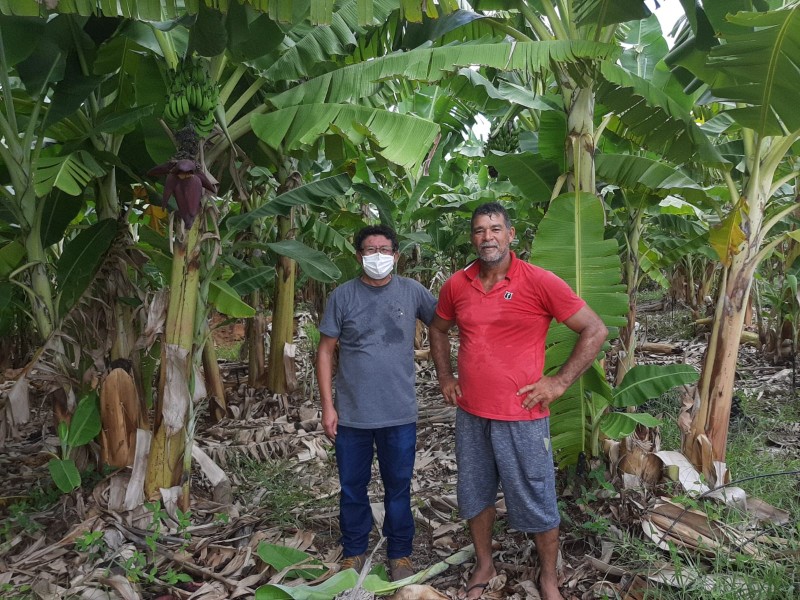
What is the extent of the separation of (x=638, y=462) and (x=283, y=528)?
1864mm

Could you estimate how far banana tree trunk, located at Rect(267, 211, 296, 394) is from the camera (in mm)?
5191

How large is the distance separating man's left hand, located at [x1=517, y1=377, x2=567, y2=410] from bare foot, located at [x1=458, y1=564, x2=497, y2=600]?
2.64ft

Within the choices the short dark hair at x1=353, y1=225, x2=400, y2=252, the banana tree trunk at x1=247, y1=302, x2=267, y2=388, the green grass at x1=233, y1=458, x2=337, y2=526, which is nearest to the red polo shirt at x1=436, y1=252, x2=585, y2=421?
the short dark hair at x1=353, y1=225, x2=400, y2=252

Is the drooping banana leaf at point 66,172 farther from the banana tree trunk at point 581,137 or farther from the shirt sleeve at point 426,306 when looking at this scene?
the banana tree trunk at point 581,137

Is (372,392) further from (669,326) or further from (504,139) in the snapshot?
(669,326)

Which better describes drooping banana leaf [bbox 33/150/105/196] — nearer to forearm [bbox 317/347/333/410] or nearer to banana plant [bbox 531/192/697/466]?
forearm [bbox 317/347/333/410]

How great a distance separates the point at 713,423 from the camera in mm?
3244

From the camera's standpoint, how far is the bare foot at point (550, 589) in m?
2.47

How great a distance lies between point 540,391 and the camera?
236 centimetres

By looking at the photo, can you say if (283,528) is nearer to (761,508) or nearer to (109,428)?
(109,428)

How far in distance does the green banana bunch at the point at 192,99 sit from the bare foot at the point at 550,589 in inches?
101

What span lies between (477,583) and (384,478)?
1.96ft

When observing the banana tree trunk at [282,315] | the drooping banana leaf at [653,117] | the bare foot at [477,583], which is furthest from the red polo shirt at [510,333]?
the banana tree trunk at [282,315]

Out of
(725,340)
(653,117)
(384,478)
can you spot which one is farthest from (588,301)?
(384,478)
